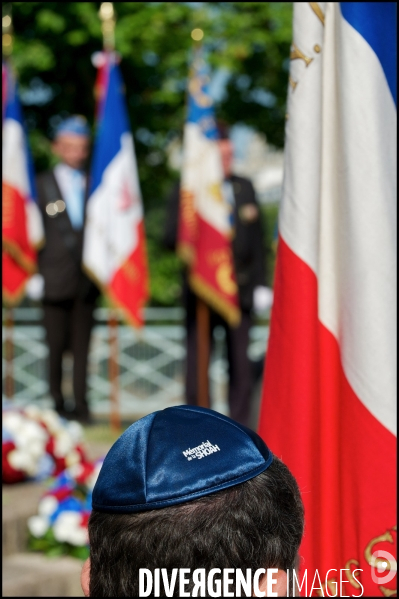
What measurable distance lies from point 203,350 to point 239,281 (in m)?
0.52

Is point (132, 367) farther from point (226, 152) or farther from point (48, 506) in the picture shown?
point (48, 506)

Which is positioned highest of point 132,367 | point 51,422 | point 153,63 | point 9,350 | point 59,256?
point 153,63

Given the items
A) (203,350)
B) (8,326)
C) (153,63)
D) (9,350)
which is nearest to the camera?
(203,350)

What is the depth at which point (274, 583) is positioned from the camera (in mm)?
1012

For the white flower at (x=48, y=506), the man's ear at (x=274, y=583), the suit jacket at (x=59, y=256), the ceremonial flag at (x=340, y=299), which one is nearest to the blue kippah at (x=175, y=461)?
the man's ear at (x=274, y=583)

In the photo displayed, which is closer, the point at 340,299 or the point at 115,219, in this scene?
the point at 340,299

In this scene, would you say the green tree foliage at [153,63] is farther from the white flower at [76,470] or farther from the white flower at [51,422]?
the white flower at [76,470]

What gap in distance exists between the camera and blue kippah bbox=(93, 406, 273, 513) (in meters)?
0.99

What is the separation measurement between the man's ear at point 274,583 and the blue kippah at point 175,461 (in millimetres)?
114

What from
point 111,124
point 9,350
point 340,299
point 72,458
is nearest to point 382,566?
point 340,299

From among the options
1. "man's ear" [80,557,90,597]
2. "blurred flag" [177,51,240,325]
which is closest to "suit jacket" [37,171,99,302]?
"blurred flag" [177,51,240,325]

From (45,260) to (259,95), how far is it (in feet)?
23.6

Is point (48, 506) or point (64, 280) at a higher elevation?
point (64, 280)

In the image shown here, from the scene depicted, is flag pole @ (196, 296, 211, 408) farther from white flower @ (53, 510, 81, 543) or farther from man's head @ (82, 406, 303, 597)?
man's head @ (82, 406, 303, 597)
